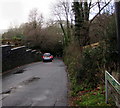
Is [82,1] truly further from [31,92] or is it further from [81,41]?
[31,92]

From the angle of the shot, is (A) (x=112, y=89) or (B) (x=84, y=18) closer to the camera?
(A) (x=112, y=89)

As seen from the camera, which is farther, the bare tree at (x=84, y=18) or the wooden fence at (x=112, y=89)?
the bare tree at (x=84, y=18)

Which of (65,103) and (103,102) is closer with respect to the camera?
(103,102)

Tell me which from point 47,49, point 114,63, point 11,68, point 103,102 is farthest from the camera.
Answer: point 47,49

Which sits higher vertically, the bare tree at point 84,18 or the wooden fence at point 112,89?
the bare tree at point 84,18

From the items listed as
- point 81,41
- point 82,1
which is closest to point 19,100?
point 81,41

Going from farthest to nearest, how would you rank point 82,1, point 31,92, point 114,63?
point 82,1, point 31,92, point 114,63

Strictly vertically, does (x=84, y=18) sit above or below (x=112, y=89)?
above

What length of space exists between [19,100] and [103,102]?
3122 mm

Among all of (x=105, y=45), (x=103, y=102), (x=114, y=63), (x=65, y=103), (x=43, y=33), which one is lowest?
(x=65, y=103)

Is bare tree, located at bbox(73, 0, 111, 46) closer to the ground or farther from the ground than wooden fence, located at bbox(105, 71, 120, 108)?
farther from the ground

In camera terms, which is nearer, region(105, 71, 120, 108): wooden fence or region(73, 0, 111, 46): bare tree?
region(105, 71, 120, 108): wooden fence

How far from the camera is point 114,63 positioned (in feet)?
19.8

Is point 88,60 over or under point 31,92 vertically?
over
